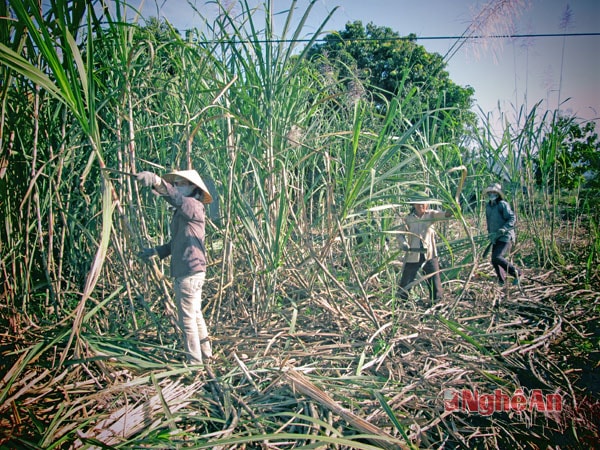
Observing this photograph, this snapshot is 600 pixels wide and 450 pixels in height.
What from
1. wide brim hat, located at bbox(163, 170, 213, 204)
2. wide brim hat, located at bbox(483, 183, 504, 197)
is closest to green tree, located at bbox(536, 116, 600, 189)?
wide brim hat, located at bbox(483, 183, 504, 197)

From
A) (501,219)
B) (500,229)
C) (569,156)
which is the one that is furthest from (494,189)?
(569,156)

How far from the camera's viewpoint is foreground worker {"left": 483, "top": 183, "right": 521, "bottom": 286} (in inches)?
121

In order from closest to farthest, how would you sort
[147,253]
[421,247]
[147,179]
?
[147,179] < [147,253] < [421,247]

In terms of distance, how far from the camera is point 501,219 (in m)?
3.25

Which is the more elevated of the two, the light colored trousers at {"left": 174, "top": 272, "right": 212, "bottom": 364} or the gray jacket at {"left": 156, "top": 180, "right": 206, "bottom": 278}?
the gray jacket at {"left": 156, "top": 180, "right": 206, "bottom": 278}

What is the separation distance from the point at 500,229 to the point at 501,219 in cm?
22

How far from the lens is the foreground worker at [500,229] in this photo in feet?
10.1

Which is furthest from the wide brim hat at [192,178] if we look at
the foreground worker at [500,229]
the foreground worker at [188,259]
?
the foreground worker at [500,229]

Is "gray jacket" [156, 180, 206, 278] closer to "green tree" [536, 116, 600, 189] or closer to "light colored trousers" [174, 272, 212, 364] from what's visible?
"light colored trousers" [174, 272, 212, 364]

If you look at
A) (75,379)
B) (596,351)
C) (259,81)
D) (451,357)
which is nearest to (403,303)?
(451,357)

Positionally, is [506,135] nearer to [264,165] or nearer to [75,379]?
[264,165]

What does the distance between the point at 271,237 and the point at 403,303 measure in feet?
3.77

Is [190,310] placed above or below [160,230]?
below

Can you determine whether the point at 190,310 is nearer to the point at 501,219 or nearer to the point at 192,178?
the point at 192,178
